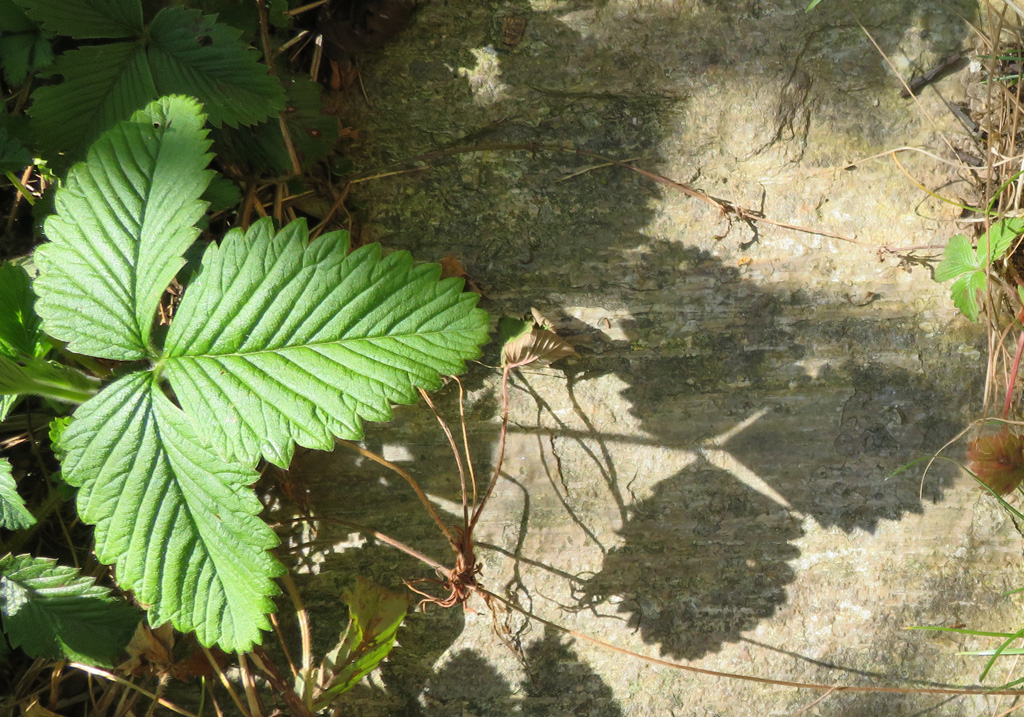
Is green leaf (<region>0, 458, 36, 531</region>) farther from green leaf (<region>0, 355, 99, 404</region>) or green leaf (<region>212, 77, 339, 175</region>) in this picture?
green leaf (<region>212, 77, 339, 175</region>)

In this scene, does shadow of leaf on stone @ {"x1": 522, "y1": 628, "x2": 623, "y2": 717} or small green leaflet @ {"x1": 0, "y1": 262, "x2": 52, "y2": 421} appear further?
shadow of leaf on stone @ {"x1": 522, "y1": 628, "x2": 623, "y2": 717}

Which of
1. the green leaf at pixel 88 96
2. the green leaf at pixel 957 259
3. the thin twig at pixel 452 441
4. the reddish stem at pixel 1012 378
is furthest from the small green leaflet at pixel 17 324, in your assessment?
the reddish stem at pixel 1012 378

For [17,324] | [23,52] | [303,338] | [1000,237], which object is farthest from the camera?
[1000,237]

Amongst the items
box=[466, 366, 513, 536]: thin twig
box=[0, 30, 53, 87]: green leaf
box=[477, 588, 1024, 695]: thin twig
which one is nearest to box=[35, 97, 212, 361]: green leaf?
box=[0, 30, 53, 87]: green leaf

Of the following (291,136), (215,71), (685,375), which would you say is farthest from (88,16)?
(685,375)

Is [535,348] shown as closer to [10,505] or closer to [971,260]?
[971,260]

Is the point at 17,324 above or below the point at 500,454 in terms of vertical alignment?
below

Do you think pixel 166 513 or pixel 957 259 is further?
pixel 957 259

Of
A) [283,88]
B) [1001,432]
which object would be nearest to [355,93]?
[283,88]
